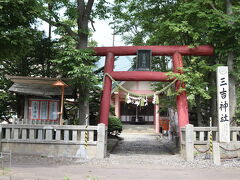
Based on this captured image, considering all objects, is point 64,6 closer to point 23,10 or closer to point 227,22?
point 23,10

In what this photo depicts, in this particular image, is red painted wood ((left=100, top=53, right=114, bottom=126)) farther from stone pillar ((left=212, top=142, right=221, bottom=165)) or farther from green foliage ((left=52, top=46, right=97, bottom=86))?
stone pillar ((left=212, top=142, right=221, bottom=165))

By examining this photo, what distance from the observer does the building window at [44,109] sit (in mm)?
14047

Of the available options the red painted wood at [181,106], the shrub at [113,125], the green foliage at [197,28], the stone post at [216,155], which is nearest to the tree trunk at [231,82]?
the green foliage at [197,28]

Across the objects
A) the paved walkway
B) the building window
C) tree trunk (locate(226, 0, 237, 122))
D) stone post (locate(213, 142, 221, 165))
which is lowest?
the paved walkway

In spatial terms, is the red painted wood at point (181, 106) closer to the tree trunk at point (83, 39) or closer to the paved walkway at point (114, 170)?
the paved walkway at point (114, 170)

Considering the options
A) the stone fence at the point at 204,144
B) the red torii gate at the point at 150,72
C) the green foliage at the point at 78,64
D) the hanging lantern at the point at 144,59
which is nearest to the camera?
the stone fence at the point at 204,144

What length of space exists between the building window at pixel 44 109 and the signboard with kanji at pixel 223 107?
8.01 metres

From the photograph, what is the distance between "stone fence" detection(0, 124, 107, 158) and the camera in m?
11.8

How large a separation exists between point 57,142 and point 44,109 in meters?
2.74

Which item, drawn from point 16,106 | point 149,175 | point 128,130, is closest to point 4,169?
point 149,175

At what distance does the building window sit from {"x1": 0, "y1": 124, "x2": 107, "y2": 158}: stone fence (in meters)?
1.63

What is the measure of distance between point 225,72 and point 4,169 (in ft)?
30.6

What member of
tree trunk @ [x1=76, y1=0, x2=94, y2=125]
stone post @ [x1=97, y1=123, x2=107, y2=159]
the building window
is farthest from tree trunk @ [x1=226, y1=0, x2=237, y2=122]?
the building window

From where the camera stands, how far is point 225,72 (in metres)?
11.6
